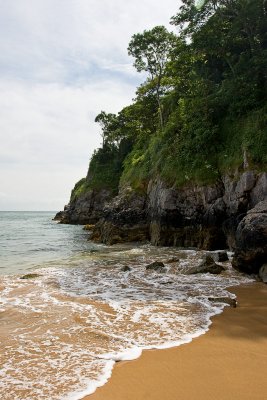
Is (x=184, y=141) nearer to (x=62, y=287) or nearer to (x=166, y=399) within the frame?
(x=62, y=287)

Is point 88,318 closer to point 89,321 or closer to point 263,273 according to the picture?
point 89,321

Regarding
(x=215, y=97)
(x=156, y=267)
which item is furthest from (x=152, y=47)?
(x=156, y=267)

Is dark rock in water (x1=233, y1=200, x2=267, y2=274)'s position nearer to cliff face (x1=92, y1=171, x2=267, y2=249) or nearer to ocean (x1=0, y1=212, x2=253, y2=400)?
ocean (x1=0, y1=212, x2=253, y2=400)

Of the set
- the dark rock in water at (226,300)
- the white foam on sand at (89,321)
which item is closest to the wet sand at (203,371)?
the white foam on sand at (89,321)

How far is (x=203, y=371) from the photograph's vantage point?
4738mm

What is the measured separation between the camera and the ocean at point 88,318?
4.76 m

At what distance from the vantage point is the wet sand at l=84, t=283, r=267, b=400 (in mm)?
4191

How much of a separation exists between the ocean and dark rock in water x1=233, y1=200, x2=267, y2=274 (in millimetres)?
520

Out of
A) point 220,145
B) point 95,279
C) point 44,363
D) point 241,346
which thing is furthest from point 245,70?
point 44,363

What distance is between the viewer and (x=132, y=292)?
9797 millimetres

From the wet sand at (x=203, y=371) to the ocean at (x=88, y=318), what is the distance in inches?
11.0

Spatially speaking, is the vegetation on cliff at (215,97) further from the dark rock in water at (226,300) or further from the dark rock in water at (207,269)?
the dark rock in water at (226,300)

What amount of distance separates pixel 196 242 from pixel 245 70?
10.8 m

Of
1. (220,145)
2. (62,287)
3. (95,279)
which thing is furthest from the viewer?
(220,145)
